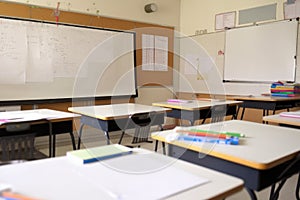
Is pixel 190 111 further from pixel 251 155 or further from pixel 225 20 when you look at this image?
pixel 225 20

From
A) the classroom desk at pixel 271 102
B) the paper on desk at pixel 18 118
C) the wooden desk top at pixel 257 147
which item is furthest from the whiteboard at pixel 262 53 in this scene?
the paper on desk at pixel 18 118

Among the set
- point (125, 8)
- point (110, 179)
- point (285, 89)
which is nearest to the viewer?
point (110, 179)

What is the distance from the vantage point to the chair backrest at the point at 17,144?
6.57 feet

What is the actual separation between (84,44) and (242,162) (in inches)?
144

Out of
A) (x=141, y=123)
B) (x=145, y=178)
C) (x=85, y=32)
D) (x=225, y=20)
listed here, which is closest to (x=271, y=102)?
(x=141, y=123)

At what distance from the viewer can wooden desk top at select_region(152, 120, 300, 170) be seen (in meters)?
1.27

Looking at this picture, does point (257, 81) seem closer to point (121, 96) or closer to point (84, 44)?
point (121, 96)

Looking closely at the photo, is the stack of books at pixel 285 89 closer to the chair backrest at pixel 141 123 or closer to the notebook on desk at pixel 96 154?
the chair backrest at pixel 141 123

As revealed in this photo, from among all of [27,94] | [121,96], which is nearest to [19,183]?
[27,94]

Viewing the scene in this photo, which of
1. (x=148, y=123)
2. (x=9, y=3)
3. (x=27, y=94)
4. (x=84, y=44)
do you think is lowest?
(x=148, y=123)

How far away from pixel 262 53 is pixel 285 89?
2.87ft

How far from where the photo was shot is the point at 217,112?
3.39m

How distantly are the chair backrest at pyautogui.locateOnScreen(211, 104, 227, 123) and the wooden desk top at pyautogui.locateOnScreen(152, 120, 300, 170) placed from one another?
139cm

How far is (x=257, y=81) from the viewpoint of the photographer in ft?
15.2
